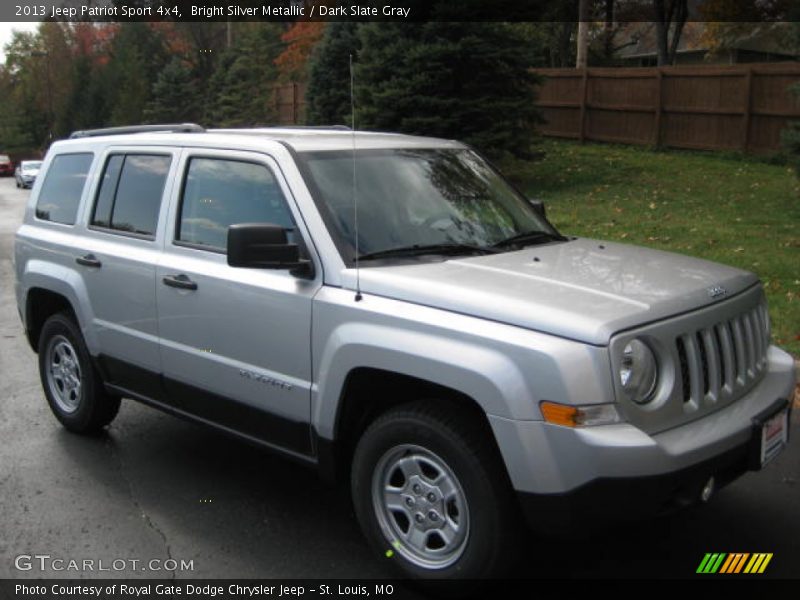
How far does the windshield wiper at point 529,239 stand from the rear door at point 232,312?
107cm

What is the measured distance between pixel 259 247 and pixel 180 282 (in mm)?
936

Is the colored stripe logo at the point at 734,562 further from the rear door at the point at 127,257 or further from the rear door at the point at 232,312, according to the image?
the rear door at the point at 127,257

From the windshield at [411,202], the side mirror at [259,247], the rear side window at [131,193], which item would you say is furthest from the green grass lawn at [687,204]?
the rear side window at [131,193]

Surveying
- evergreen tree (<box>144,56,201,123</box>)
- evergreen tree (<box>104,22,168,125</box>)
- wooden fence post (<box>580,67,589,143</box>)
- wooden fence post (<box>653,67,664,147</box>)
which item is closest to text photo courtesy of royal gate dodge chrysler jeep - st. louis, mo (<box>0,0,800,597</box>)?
wooden fence post (<box>653,67,664,147</box>)

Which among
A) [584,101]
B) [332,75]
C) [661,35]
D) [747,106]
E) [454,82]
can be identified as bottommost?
[747,106]

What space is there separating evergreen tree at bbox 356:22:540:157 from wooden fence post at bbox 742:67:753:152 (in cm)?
570

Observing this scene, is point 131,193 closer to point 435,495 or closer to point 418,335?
point 418,335

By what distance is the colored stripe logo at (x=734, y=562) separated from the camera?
12.6 feet

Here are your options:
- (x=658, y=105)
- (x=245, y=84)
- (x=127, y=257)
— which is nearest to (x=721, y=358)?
(x=127, y=257)

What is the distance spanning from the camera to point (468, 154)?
17.1ft

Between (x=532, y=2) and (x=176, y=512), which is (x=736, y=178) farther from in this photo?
(x=176, y=512)

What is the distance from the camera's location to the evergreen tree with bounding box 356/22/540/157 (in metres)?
17.0

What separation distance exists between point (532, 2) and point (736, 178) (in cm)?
532

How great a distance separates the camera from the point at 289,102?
3559cm
